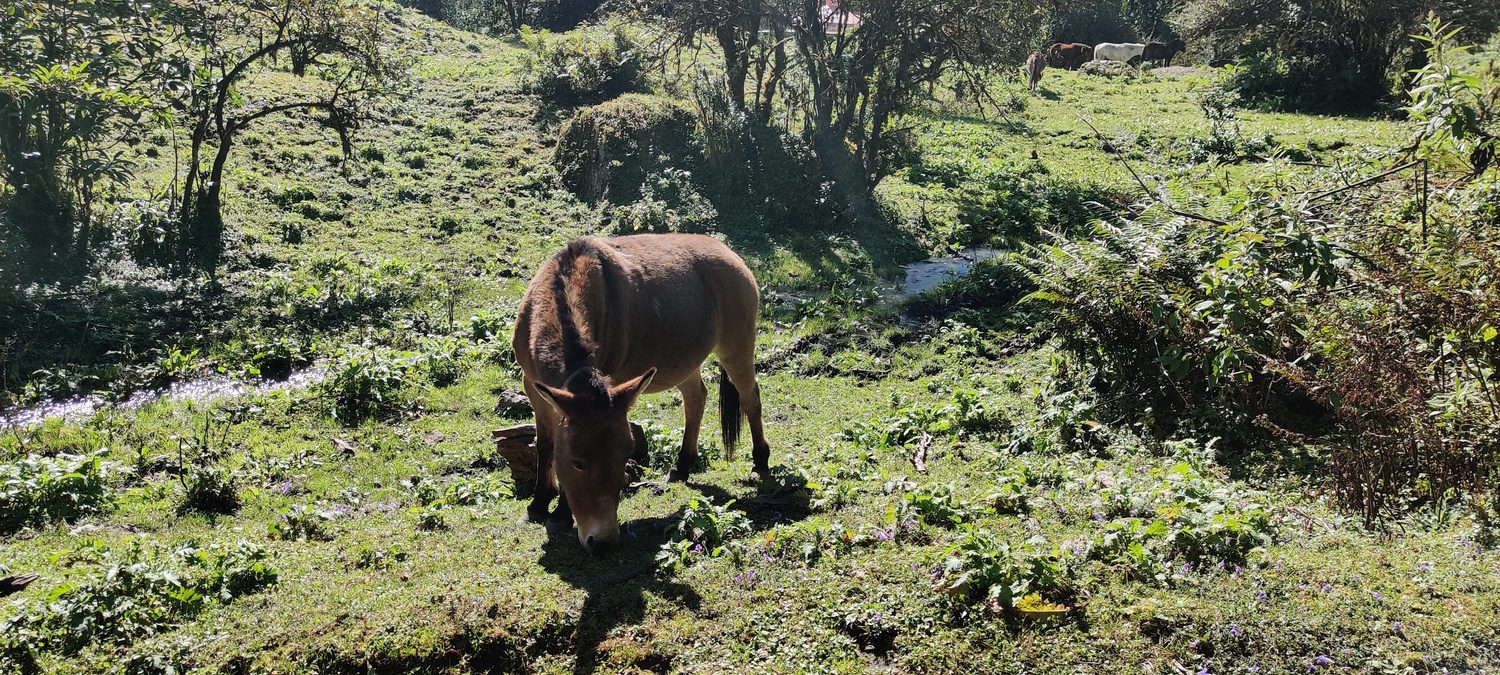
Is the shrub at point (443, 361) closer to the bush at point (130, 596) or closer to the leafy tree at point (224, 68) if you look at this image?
the leafy tree at point (224, 68)

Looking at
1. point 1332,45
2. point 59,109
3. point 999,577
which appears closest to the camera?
point 999,577

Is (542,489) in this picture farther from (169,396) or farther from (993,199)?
(993,199)

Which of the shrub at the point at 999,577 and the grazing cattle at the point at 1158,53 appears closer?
the shrub at the point at 999,577

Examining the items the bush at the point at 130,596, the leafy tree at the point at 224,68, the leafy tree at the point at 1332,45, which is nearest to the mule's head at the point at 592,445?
the bush at the point at 130,596

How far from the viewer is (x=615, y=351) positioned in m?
7.25

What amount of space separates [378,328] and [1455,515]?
12.3 metres

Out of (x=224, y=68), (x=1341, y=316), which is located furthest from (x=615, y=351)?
(x=224, y=68)

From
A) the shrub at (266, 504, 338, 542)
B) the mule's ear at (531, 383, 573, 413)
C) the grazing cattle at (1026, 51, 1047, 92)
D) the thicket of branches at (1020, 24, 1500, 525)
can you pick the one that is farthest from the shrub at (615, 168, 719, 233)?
the grazing cattle at (1026, 51, 1047, 92)

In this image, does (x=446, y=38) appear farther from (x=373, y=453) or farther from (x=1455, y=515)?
(x=1455, y=515)

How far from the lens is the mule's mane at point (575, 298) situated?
639 cm

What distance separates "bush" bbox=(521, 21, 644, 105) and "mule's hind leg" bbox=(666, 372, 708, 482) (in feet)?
57.7

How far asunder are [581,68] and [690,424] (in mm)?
19129

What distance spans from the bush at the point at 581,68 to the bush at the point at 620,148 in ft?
14.8

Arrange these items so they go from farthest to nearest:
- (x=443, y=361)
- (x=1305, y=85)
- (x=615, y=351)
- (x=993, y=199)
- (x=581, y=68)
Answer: (x=1305, y=85), (x=581, y=68), (x=993, y=199), (x=443, y=361), (x=615, y=351)
